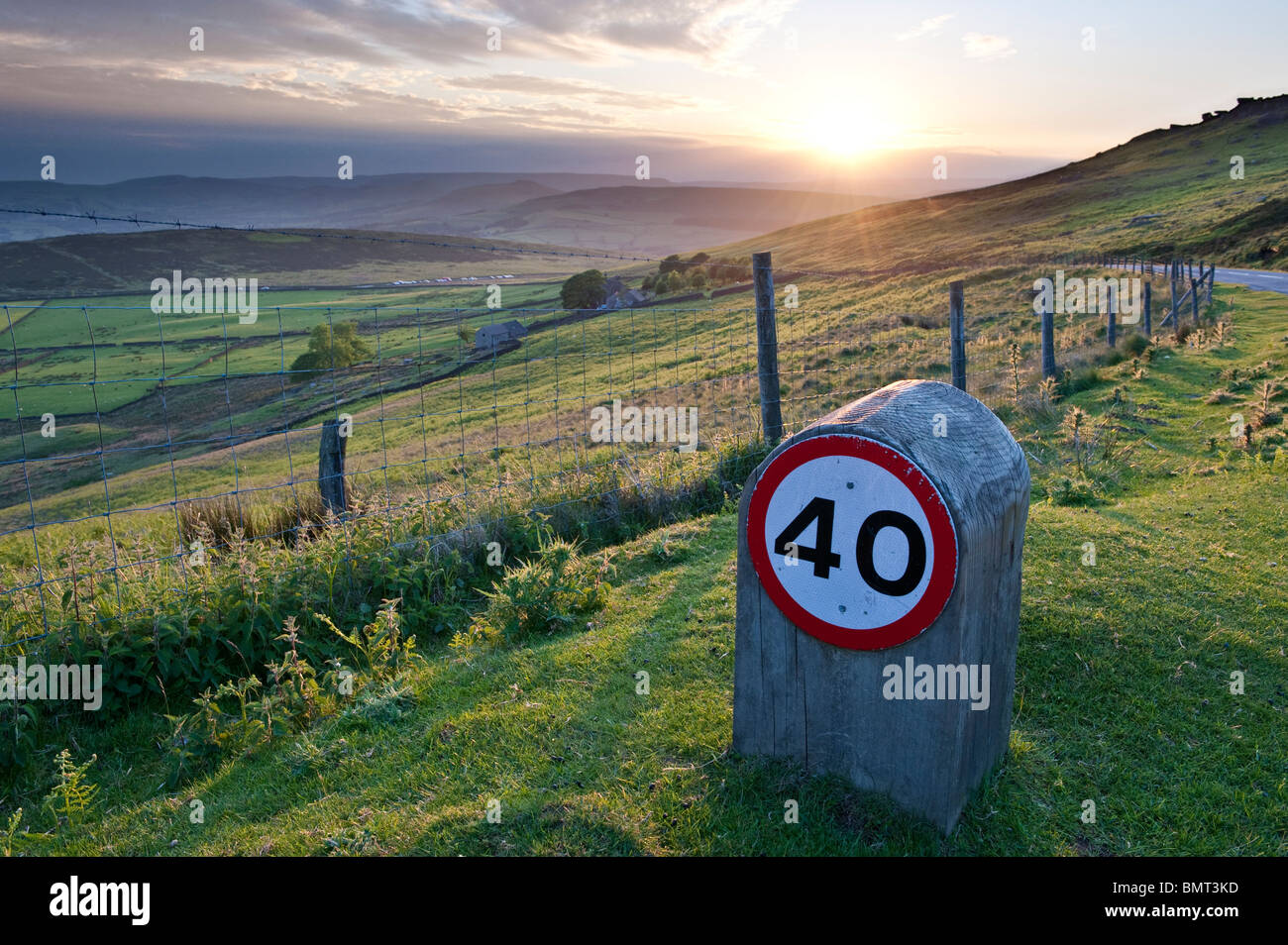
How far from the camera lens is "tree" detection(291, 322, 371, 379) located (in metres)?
42.5

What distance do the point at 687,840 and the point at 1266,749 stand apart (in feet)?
9.21

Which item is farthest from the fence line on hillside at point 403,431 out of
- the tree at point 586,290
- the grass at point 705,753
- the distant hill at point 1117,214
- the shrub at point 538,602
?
the distant hill at point 1117,214

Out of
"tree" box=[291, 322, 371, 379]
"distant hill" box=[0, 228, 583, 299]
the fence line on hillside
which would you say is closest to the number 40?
the fence line on hillside

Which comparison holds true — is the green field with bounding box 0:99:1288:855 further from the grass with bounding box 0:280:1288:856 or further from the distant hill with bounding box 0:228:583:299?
the distant hill with bounding box 0:228:583:299

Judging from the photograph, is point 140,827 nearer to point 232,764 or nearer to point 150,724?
point 232,764

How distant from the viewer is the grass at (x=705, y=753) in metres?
3.12

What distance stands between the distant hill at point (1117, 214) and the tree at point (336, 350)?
1436 inches

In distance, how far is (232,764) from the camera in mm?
4082

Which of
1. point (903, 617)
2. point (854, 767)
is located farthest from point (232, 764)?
point (903, 617)

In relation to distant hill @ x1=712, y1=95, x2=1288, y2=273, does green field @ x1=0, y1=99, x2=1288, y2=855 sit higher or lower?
lower

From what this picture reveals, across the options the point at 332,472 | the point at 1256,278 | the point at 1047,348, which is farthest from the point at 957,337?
the point at 1256,278

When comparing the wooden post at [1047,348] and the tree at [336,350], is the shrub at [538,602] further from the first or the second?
the tree at [336,350]

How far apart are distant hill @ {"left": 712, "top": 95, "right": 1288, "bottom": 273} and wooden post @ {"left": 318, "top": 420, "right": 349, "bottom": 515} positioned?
151ft

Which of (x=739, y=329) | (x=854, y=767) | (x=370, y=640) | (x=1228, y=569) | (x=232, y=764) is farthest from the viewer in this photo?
(x=739, y=329)
